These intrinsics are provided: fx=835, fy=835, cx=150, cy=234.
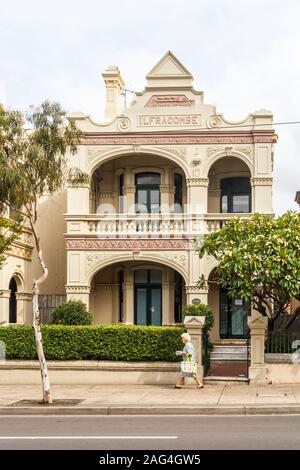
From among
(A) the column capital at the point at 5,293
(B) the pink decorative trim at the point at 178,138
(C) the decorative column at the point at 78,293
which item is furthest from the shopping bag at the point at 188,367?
(B) the pink decorative trim at the point at 178,138

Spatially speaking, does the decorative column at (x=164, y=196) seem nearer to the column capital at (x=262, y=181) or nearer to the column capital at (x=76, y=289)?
the column capital at (x=262, y=181)

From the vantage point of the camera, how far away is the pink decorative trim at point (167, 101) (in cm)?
3112

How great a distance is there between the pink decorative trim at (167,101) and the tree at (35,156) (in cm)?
1154

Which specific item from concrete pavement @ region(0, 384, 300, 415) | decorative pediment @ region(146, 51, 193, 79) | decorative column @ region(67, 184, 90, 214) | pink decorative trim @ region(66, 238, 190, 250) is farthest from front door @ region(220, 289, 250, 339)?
concrete pavement @ region(0, 384, 300, 415)

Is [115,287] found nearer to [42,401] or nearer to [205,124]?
[205,124]

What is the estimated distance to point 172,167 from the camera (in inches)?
1293

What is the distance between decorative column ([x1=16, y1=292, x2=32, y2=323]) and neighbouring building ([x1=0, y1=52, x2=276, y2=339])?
0.20 m

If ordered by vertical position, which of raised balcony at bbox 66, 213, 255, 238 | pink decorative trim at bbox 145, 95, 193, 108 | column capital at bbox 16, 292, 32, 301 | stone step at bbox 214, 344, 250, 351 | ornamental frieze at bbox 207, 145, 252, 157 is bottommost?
stone step at bbox 214, 344, 250, 351

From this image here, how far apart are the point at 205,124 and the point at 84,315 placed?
8348 millimetres

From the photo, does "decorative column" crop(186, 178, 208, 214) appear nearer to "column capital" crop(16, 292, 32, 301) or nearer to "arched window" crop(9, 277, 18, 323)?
"column capital" crop(16, 292, 32, 301)

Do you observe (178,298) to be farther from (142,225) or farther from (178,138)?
(178,138)

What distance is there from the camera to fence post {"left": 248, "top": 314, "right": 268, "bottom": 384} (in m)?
22.3

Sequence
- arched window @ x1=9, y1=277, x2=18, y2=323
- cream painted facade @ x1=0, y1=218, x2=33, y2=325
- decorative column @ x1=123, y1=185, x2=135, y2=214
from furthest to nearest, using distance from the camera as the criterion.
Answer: decorative column @ x1=123, y1=185, x2=135, y2=214
arched window @ x1=9, y1=277, x2=18, y2=323
cream painted facade @ x1=0, y1=218, x2=33, y2=325
